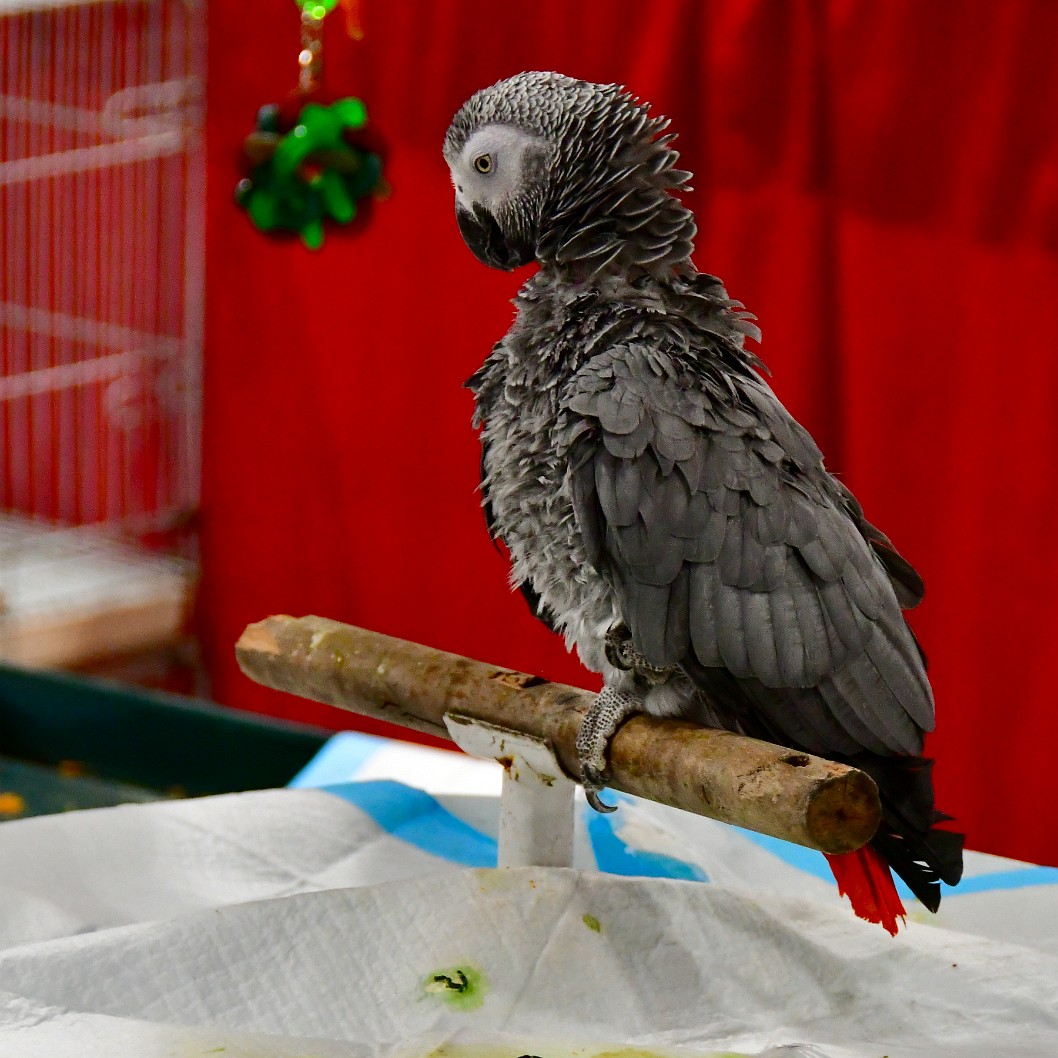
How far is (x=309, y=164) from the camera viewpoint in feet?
3.90

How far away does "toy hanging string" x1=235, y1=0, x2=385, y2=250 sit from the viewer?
117 cm

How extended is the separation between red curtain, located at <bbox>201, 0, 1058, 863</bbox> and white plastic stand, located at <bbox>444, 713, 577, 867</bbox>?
65cm

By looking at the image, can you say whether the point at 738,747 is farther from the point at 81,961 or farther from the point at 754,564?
the point at 81,961

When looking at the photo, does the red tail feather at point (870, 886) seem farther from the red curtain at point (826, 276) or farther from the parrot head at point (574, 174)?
the red curtain at point (826, 276)

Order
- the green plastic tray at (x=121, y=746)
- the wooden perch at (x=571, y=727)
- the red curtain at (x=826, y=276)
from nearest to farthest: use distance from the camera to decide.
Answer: the wooden perch at (x=571, y=727) < the red curtain at (x=826, y=276) < the green plastic tray at (x=121, y=746)

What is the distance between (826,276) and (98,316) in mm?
1103

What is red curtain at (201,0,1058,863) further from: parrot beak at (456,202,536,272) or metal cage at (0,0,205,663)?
parrot beak at (456,202,536,272)

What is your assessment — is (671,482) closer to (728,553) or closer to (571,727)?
(728,553)

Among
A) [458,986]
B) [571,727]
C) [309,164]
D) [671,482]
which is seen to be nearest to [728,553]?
[671,482]

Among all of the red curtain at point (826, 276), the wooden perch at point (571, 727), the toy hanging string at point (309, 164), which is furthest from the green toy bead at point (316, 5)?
the wooden perch at point (571, 727)

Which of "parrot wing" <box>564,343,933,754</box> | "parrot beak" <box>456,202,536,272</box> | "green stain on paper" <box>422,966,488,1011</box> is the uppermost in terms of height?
"parrot beak" <box>456,202,536,272</box>

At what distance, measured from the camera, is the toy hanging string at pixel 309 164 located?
1168 millimetres

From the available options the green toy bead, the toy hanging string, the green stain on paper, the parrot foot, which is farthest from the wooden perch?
the green toy bead

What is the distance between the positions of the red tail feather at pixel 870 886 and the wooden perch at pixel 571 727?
101 mm
